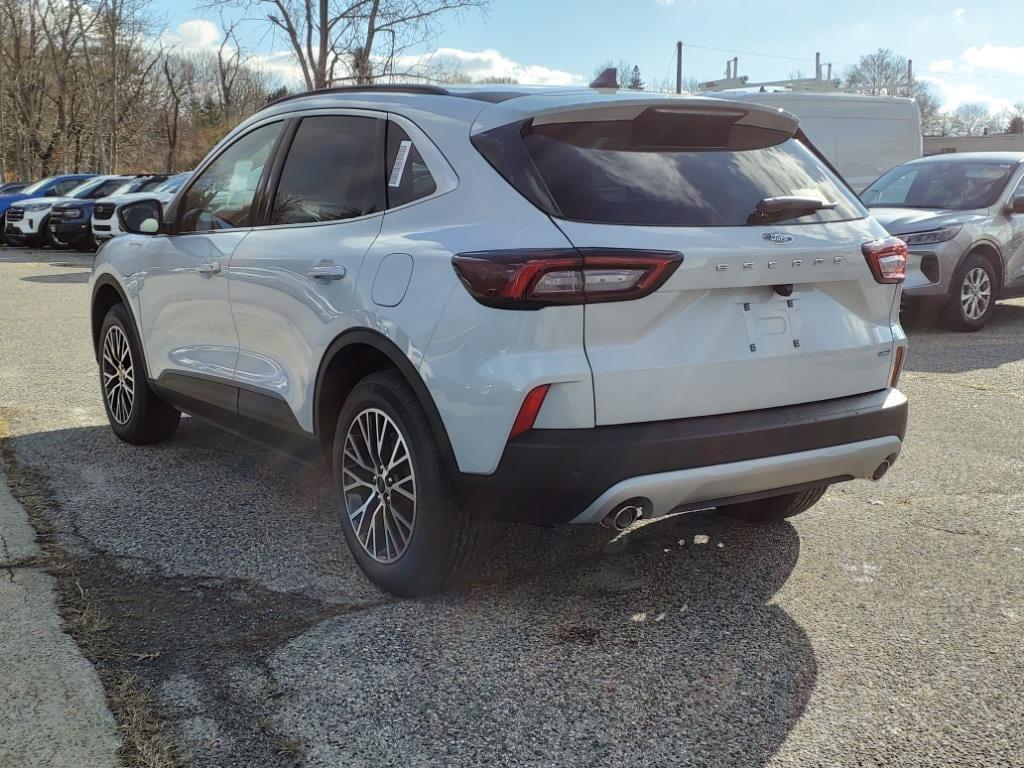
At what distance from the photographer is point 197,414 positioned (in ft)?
16.5

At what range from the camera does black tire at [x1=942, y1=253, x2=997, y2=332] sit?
988cm

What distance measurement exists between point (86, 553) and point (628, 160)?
2.60 metres

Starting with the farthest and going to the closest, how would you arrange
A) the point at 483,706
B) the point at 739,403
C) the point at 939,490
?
the point at 939,490 < the point at 739,403 < the point at 483,706

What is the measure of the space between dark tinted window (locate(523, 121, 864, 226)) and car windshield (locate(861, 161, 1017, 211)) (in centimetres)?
782

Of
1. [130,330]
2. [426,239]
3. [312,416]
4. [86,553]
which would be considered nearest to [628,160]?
[426,239]

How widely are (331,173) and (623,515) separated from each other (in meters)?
1.84

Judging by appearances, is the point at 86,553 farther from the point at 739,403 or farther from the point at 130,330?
the point at 739,403

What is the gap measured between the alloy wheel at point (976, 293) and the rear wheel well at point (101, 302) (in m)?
7.71

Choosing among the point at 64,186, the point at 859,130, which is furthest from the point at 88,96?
Result: the point at 859,130

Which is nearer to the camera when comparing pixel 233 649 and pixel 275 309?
pixel 233 649

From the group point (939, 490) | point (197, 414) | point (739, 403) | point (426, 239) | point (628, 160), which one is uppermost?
point (628, 160)

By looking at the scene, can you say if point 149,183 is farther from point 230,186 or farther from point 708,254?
point 708,254

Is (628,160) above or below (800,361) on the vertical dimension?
above

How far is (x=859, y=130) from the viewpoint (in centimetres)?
1514
